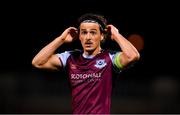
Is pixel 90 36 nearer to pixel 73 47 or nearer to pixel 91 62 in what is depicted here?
pixel 91 62

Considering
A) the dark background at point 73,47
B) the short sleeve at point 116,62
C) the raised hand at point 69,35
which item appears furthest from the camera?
the dark background at point 73,47

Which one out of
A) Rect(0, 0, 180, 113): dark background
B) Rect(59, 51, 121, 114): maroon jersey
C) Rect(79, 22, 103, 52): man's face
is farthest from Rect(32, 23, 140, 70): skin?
Rect(0, 0, 180, 113): dark background

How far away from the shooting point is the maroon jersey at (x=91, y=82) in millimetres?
6199

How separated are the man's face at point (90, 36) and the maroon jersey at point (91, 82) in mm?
144

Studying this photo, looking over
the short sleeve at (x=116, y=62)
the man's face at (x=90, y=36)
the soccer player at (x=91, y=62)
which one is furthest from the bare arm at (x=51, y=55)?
the short sleeve at (x=116, y=62)

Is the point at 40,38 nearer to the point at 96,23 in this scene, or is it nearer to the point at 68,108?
the point at 68,108

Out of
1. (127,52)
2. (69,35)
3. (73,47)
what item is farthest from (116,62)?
Answer: (73,47)

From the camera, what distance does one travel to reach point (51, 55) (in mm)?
6586

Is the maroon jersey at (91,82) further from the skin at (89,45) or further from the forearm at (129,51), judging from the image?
the forearm at (129,51)

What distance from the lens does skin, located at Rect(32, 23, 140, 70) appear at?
627cm

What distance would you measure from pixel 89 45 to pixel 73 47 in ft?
31.8

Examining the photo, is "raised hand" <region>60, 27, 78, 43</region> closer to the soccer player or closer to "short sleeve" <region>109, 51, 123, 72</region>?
the soccer player

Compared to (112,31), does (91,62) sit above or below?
below
